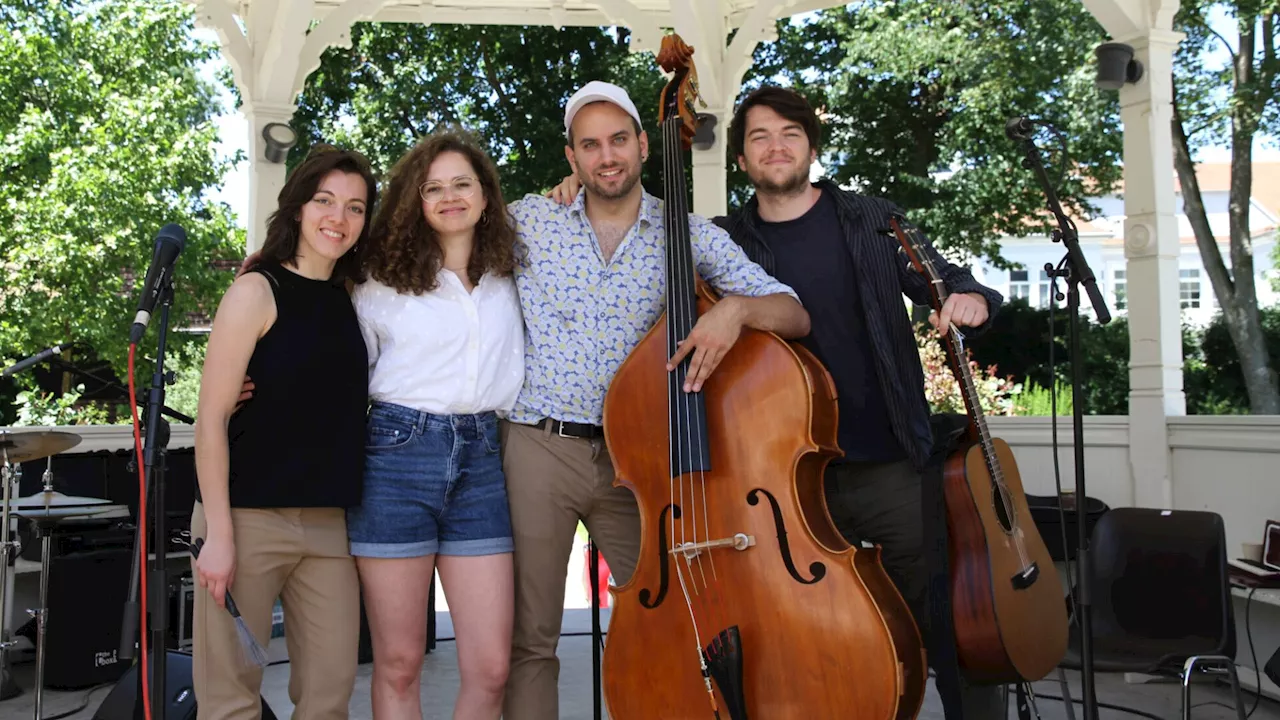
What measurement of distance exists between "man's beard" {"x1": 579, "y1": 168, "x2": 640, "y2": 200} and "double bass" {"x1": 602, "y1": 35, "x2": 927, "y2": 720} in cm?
14

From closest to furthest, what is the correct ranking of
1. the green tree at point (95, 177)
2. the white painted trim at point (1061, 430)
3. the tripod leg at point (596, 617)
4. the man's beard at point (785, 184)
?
the man's beard at point (785, 184) → the tripod leg at point (596, 617) → the white painted trim at point (1061, 430) → the green tree at point (95, 177)

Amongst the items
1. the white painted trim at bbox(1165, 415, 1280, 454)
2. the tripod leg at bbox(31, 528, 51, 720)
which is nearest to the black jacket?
the white painted trim at bbox(1165, 415, 1280, 454)

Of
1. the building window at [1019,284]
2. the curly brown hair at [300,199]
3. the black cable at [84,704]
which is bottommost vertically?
the black cable at [84,704]

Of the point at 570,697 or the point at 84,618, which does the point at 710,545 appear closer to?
the point at 570,697

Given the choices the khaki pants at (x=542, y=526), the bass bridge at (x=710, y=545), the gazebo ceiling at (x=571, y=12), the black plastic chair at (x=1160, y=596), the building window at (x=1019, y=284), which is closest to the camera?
the bass bridge at (x=710, y=545)

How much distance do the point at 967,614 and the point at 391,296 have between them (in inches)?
59.0

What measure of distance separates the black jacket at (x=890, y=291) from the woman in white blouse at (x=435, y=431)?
0.71 meters

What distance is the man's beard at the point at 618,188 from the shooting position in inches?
96.2

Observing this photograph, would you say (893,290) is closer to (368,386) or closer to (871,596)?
(871,596)

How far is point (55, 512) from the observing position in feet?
13.7

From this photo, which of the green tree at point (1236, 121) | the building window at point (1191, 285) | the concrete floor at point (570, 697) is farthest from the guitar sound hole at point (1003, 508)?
the building window at point (1191, 285)

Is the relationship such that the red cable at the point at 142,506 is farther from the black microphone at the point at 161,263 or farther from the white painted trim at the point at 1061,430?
the white painted trim at the point at 1061,430

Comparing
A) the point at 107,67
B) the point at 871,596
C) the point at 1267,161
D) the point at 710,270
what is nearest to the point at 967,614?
the point at 871,596

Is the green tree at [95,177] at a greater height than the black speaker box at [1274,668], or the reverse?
the green tree at [95,177]
